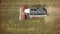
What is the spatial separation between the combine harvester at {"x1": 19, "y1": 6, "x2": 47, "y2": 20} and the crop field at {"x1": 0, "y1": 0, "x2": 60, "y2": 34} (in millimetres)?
35

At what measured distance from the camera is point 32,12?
1.15 m

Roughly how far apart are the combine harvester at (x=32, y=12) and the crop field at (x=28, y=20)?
35mm

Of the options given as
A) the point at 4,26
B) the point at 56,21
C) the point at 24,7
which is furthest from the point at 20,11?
the point at 56,21

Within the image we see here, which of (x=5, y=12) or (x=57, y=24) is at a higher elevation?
(x=5, y=12)

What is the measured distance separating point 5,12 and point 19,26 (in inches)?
6.9

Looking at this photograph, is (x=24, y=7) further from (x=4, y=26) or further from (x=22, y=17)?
(x=4, y=26)

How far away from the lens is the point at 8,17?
1.19m

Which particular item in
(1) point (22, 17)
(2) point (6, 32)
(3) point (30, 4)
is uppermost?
(3) point (30, 4)

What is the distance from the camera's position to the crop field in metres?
1.16

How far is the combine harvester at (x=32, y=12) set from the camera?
1.15 m

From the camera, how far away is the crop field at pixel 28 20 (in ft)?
3.79

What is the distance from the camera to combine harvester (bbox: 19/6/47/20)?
1151mm

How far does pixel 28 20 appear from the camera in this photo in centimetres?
117

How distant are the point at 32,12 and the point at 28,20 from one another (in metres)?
0.08
